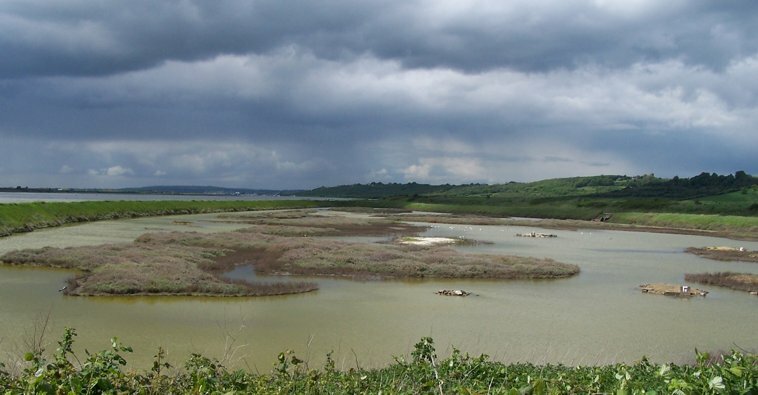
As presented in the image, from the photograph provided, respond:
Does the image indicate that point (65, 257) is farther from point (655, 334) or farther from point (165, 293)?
point (655, 334)

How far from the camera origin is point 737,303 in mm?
24641

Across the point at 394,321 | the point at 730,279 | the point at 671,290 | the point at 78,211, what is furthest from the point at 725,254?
the point at 78,211

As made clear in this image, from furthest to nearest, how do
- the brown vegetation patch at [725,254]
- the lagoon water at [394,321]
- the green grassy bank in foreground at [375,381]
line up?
1. the brown vegetation patch at [725,254]
2. the lagoon water at [394,321]
3. the green grassy bank in foreground at [375,381]

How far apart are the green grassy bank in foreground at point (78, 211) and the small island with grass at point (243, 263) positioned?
52.0 feet

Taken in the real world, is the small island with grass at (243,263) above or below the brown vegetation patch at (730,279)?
above

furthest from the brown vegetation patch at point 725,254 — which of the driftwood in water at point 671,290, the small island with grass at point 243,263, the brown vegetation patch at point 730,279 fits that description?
the driftwood in water at point 671,290

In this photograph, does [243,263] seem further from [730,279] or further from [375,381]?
[730,279]

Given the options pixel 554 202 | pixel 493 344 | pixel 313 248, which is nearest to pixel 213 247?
pixel 313 248

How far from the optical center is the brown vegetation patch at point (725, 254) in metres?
42.7

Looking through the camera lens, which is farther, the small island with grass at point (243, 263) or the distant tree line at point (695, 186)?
the distant tree line at point (695, 186)

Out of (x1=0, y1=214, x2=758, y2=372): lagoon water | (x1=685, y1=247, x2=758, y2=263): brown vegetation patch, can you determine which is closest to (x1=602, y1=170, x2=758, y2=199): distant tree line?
(x1=685, y1=247, x2=758, y2=263): brown vegetation patch

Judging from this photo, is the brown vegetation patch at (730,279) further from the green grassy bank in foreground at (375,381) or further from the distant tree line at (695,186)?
the distant tree line at (695,186)

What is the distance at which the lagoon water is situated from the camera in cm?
1504

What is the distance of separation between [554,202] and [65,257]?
4184 inches
